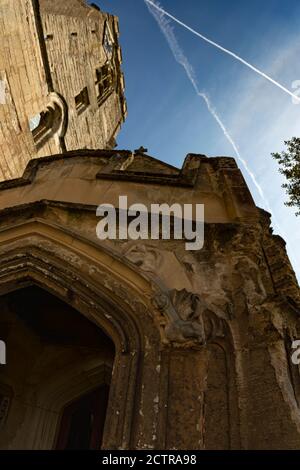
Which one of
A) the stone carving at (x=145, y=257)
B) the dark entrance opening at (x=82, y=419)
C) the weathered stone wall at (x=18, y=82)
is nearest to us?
the stone carving at (x=145, y=257)

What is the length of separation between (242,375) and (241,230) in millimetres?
1428

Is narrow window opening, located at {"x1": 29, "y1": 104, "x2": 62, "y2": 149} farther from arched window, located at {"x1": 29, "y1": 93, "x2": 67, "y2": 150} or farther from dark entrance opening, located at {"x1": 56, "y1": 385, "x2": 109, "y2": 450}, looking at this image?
dark entrance opening, located at {"x1": 56, "y1": 385, "x2": 109, "y2": 450}

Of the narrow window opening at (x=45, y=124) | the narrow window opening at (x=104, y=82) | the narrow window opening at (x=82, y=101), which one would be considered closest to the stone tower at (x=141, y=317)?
the narrow window opening at (x=45, y=124)

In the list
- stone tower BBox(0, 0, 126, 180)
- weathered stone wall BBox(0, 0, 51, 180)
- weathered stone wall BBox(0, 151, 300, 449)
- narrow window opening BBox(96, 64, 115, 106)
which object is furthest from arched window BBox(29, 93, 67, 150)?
weathered stone wall BBox(0, 151, 300, 449)

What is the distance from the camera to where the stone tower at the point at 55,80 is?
11172mm

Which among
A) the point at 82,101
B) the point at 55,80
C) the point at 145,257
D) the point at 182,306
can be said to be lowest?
the point at 182,306

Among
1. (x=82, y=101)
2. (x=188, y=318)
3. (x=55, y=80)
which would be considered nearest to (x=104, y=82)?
(x=82, y=101)

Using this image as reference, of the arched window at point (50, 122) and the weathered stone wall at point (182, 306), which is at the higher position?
the arched window at point (50, 122)

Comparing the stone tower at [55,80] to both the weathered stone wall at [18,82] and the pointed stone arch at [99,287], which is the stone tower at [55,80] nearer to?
the weathered stone wall at [18,82]

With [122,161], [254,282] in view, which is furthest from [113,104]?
[254,282]

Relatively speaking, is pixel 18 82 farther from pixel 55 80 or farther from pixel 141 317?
pixel 141 317

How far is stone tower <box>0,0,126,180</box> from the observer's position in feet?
36.7

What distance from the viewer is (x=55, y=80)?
14.3 metres

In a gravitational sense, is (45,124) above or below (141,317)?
above
